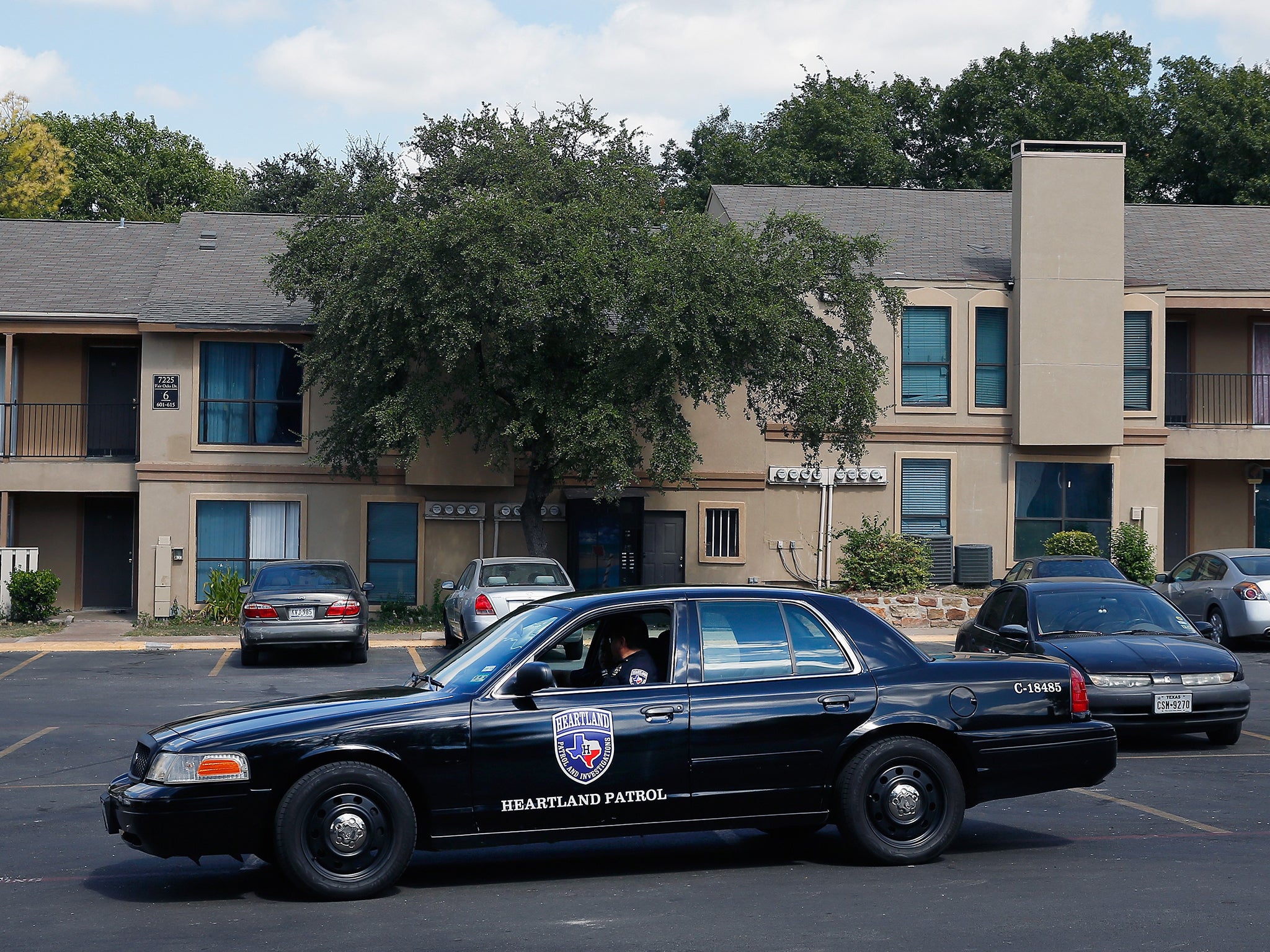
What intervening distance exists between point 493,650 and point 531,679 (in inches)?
25.5

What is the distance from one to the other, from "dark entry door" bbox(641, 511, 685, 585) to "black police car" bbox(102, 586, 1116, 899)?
18.6 meters

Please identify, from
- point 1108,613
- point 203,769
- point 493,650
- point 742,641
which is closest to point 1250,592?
point 1108,613

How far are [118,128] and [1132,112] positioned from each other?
3999 centimetres

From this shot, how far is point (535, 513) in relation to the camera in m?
25.0

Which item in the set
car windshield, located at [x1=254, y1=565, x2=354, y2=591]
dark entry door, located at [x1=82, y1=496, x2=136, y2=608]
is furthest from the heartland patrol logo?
dark entry door, located at [x1=82, y1=496, x2=136, y2=608]

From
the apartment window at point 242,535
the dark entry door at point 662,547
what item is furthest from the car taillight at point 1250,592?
the apartment window at point 242,535

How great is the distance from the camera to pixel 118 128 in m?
56.6

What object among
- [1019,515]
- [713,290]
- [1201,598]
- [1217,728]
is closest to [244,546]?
[713,290]

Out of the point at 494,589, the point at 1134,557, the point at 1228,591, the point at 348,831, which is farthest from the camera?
the point at 1134,557

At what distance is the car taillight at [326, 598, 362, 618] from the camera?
19.3m

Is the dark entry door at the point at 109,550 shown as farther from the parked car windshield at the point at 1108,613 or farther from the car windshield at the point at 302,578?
the parked car windshield at the point at 1108,613

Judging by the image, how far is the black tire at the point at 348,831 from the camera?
6988mm

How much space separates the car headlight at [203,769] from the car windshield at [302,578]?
12.8 m

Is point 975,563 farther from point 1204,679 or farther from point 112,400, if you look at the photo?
point 112,400
